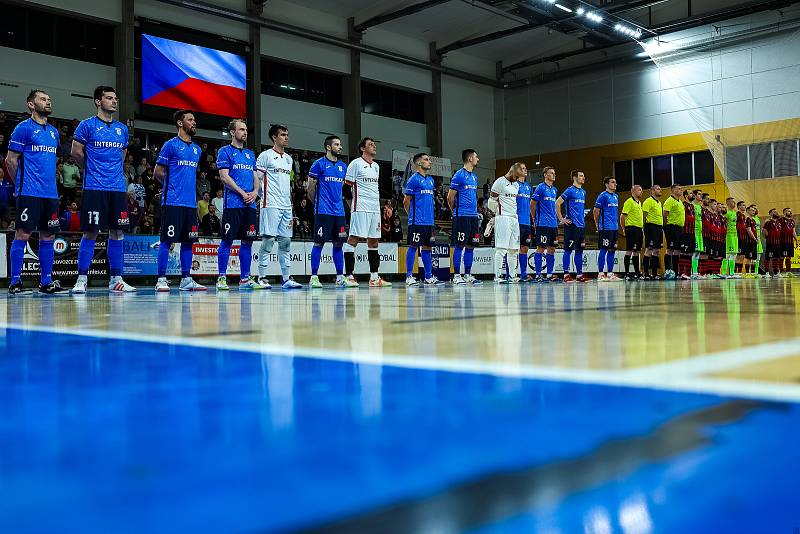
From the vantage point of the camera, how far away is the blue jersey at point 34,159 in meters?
6.54

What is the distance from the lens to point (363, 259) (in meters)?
13.7

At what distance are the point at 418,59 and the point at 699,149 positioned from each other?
27.8 ft

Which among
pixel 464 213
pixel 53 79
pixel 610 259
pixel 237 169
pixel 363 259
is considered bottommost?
pixel 610 259

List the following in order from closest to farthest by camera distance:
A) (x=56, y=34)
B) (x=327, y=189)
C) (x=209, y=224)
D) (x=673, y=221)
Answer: (x=327, y=189), (x=209, y=224), (x=673, y=221), (x=56, y=34)

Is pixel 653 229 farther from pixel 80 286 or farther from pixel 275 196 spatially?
pixel 80 286

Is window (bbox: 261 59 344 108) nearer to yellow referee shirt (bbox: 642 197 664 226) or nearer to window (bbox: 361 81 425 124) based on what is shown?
window (bbox: 361 81 425 124)

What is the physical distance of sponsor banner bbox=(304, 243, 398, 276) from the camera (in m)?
12.9

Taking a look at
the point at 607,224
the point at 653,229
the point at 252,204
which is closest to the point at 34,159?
the point at 252,204

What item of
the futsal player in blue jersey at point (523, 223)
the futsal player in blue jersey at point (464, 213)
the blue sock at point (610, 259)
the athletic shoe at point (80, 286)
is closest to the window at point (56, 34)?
the futsal player in blue jersey at point (464, 213)

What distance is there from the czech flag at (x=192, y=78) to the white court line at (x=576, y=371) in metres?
15.2

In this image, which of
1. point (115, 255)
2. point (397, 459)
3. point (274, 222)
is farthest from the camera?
point (274, 222)

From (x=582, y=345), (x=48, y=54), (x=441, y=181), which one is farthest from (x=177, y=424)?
(x=441, y=181)

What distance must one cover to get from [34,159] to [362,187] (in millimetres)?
3947

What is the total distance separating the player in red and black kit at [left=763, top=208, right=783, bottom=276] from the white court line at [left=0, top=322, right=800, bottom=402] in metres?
16.3
